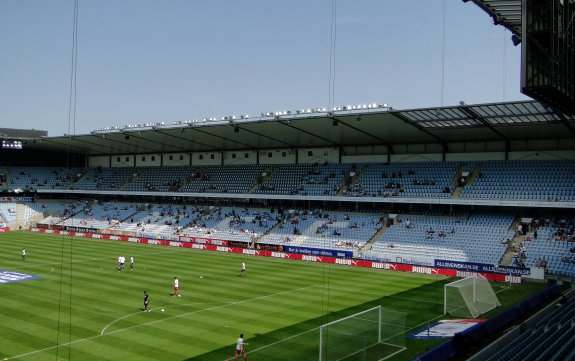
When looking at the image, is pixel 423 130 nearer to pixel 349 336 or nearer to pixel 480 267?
pixel 480 267

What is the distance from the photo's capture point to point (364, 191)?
56.6 meters

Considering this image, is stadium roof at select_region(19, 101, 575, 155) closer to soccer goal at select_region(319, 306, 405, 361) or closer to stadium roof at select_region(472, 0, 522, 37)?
stadium roof at select_region(472, 0, 522, 37)

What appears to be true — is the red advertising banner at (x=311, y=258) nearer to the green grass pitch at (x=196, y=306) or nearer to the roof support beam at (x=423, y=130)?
the green grass pitch at (x=196, y=306)

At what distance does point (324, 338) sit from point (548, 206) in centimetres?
3049

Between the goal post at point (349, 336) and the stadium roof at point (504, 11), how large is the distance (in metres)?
14.3

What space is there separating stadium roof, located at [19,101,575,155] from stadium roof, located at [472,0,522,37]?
14.4 metres

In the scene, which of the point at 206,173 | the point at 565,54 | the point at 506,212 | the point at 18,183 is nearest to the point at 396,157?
the point at 506,212

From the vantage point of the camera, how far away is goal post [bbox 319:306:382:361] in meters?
20.3

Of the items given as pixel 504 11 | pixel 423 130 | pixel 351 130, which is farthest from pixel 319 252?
pixel 504 11

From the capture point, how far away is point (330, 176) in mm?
61969

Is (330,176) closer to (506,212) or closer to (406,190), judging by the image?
(406,190)

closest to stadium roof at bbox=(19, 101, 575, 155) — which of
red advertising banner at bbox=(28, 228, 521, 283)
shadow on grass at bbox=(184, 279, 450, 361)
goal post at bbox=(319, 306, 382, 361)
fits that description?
red advertising banner at bbox=(28, 228, 521, 283)

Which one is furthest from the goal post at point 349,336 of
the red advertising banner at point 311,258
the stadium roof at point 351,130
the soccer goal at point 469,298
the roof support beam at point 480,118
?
the roof support beam at point 480,118

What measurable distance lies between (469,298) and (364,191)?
28.9 metres
